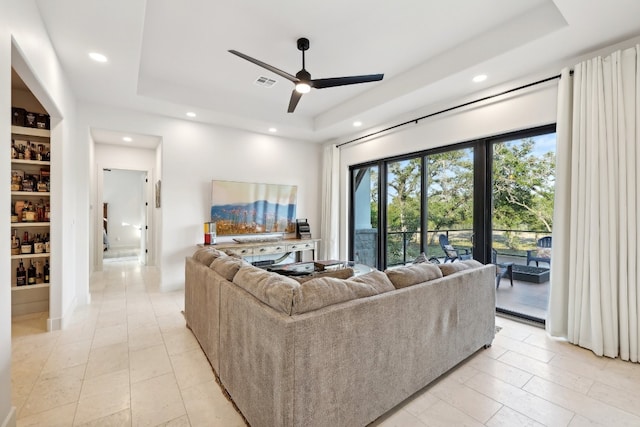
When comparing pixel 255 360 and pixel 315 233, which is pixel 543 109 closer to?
pixel 255 360

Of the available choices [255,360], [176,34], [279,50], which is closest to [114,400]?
[255,360]

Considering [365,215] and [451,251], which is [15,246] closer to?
[365,215]

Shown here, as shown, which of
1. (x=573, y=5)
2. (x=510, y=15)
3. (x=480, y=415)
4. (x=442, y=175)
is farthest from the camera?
(x=442, y=175)

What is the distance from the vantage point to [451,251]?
13.2ft

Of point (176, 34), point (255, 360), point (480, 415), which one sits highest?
point (176, 34)

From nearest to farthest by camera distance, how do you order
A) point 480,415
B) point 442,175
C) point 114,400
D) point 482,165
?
point 480,415 → point 114,400 → point 482,165 → point 442,175

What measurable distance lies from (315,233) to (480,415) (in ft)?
14.7

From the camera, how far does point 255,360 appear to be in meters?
1.52

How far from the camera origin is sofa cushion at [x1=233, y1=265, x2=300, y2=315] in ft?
4.70

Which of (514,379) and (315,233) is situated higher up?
(315,233)

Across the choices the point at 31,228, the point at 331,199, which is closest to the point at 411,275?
the point at 331,199

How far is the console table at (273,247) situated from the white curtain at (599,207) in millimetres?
3638

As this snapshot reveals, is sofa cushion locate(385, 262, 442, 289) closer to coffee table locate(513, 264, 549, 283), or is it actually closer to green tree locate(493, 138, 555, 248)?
green tree locate(493, 138, 555, 248)

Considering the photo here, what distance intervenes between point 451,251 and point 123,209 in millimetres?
8922
